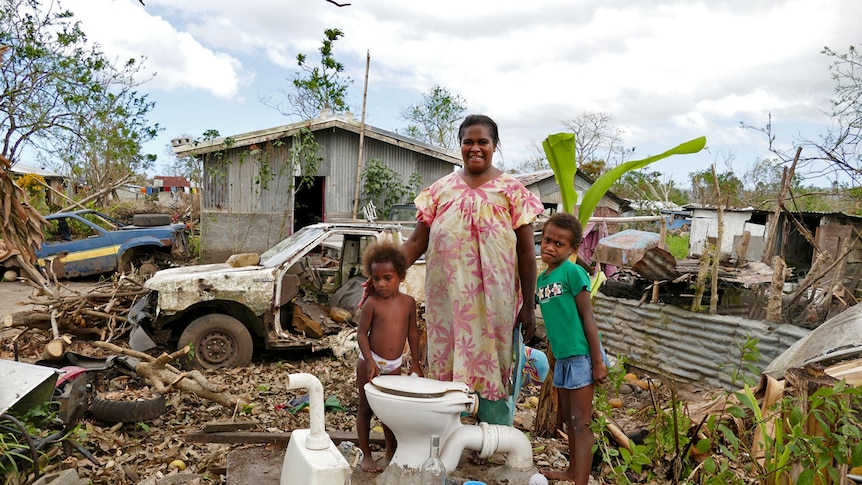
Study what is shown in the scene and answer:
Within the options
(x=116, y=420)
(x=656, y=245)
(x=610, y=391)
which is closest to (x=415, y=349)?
(x=116, y=420)

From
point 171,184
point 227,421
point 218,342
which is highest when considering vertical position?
point 171,184

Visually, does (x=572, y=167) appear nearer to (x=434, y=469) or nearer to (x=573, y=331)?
(x=573, y=331)

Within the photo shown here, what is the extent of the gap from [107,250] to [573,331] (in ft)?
34.7

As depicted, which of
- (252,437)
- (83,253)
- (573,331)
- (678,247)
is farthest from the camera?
(678,247)

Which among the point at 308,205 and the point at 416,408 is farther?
the point at 308,205

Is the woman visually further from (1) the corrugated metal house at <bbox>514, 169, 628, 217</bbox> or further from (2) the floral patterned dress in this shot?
(1) the corrugated metal house at <bbox>514, 169, 628, 217</bbox>

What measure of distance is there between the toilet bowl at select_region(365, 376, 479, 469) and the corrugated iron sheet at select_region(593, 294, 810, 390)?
3.00m

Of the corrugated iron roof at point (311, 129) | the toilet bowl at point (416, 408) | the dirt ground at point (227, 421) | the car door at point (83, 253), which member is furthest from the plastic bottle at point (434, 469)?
the corrugated iron roof at point (311, 129)

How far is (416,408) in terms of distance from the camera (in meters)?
2.72

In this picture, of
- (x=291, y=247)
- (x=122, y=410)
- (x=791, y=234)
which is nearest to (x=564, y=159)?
(x=291, y=247)

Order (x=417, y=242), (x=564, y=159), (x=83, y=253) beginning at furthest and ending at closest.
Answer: (x=83, y=253), (x=564, y=159), (x=417, y=242)

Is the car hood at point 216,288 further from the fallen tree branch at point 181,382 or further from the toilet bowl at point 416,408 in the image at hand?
the toilet bowl at point 416,408

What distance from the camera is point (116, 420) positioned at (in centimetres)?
421

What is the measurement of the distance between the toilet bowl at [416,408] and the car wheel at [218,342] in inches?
127
